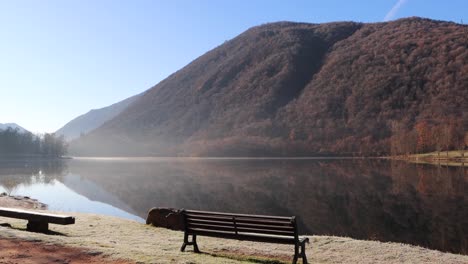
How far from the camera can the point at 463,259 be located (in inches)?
563

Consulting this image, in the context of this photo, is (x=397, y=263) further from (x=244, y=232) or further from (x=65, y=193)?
(x=65, y=193)

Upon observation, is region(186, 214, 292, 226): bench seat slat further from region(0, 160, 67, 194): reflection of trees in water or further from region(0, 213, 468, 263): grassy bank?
region(0, 160, 67, 194): reflection of trees in water

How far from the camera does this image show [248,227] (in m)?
12.7

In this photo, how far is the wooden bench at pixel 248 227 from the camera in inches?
474

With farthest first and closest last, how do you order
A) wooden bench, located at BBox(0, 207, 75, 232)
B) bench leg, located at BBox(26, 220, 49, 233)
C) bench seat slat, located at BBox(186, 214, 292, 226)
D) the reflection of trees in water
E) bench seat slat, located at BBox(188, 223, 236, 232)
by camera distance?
the reflection of trees in water, bench leg, located at BBox(26, 220, 49, 233), wooden bench, located at BBox(0, 207, 75, 232), bench seat slat, located at BBox(188, 223, 236, 232), bench seat slat, located at BBox(186, 214, 292, 226)

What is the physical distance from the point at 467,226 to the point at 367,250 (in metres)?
11.2

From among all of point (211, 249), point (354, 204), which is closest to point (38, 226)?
point (211, 249)

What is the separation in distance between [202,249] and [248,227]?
2296 millimetres

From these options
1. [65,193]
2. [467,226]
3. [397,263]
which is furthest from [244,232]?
[65,193]

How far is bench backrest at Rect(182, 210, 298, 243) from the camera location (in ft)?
39.6

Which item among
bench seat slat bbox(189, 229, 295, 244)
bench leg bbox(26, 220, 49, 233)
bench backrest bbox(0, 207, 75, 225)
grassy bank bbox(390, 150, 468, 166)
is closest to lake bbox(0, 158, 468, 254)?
bench seat slat bbox(189, 229, 295, 244)

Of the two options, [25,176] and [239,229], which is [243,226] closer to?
[239,229]

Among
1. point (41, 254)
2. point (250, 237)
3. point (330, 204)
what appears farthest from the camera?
point (330, 204)

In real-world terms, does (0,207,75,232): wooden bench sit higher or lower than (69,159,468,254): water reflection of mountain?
higher
